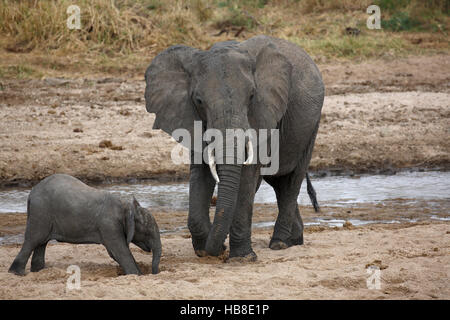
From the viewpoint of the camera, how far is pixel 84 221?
222 inches

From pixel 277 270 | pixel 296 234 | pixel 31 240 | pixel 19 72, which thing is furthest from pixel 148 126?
pixel 277 270

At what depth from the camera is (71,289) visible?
16.3 feet

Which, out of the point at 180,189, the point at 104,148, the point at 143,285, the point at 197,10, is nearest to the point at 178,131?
the point at 143,285

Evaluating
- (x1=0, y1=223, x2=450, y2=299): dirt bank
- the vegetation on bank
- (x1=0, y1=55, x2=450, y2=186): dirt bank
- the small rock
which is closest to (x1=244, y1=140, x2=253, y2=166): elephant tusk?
(x1=0, y1=223, x2=450, y2=299): dirt bank

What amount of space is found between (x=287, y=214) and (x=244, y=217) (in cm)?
86

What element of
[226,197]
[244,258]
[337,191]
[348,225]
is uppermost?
[226,197]

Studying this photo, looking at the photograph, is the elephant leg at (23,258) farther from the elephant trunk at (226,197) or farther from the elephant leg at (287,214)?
the elephant leg at (287,214)

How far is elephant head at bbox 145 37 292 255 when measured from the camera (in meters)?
5.64

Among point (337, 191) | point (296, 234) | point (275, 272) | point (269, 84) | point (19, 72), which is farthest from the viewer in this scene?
point (19, 72)

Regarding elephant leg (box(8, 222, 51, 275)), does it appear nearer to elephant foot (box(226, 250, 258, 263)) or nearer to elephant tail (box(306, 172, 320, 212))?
elephant foot (box(226, 250, 258, 263))

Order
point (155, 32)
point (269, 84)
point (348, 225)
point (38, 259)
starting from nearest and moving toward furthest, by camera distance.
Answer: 1. point (38, 259)
2. point (269, 84)
3. point (348, 225)
4. point (155, 32)

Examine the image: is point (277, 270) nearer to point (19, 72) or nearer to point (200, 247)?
point (200, 247)

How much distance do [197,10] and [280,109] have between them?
11.3 m

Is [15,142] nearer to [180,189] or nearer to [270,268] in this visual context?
[180,189]
